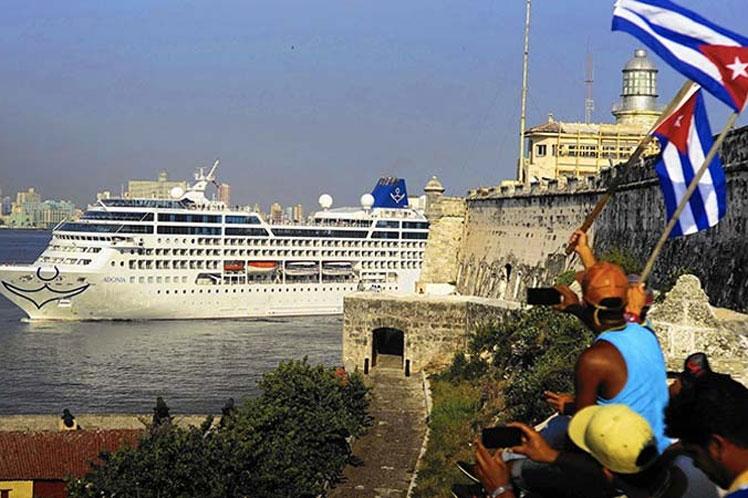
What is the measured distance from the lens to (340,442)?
14.4 metres

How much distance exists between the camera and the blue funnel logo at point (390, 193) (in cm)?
5738

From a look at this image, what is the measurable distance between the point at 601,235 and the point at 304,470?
9469 millimetres

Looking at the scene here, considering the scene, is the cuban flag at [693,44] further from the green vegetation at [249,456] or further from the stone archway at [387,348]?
the stone archway at [387,348]

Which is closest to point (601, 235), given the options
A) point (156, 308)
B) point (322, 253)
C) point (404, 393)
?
point (404, 393)

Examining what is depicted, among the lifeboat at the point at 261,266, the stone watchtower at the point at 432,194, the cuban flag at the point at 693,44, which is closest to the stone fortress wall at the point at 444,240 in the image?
the stone watchtower at the point at 432,194

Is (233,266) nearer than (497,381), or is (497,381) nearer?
(497,381)

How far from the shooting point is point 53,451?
50.4ft

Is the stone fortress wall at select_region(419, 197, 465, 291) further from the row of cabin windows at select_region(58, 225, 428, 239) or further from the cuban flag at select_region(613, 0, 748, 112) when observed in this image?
the cuban flag at select_region(613, 0, 748, 112)

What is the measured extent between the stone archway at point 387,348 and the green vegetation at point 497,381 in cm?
261

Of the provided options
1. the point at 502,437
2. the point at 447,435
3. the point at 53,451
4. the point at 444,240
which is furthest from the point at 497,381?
the point at 444,240

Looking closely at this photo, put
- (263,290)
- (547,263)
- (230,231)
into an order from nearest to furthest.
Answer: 1. (547,263)
2. (263,290)
3. (230,231)

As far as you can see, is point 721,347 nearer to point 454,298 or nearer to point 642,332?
point 642,332

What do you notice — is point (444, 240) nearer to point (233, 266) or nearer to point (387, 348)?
point (387, 348)

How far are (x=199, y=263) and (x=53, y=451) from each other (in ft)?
111
